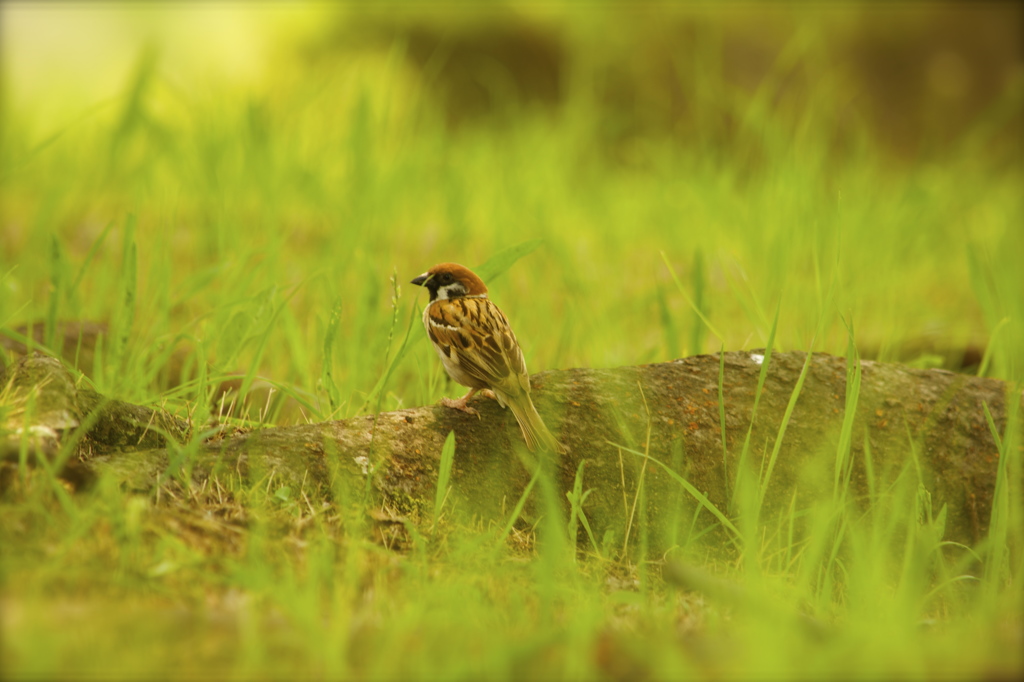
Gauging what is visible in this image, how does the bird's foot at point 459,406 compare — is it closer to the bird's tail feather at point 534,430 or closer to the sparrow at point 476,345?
the sparrow at point 476,345

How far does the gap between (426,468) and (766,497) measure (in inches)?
46.5

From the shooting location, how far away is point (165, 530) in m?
1.92

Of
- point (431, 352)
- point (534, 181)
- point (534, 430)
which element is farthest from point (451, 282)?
point (534, 181)

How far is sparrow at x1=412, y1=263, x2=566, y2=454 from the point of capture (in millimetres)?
2709

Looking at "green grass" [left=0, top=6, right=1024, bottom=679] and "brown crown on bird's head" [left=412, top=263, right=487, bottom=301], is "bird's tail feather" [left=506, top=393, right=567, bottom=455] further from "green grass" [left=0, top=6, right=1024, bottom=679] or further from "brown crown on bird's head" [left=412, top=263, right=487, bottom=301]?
"brown crown on bird's head" [left=412, top=263, right=487, bottom=301]

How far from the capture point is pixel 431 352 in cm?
392

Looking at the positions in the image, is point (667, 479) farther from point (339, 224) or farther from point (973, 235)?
point (973, 235)

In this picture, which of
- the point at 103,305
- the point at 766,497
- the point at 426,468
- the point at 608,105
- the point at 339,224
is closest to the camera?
the point at 426,468

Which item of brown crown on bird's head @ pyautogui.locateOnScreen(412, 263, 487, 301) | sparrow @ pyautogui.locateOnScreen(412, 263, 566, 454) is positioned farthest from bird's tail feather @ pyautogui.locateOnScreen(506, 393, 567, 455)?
brown crown on bird's head @ pyautogui.locateOnScreen(412, 263, 487, 301)

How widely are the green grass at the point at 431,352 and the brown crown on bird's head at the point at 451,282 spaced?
16cm

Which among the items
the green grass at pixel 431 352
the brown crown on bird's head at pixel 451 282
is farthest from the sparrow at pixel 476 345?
the green grass at pixel 431 352

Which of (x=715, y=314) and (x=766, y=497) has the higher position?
(x=715, y=314)

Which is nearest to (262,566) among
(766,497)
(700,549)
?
(700,549)

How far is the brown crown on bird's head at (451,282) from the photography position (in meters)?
3.61
